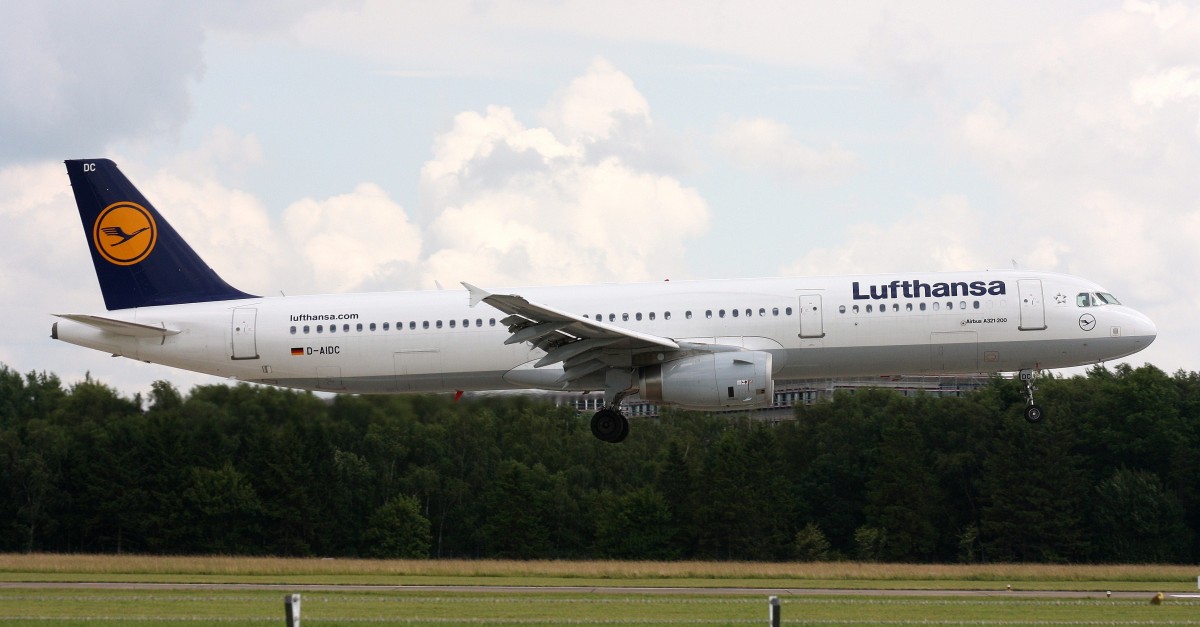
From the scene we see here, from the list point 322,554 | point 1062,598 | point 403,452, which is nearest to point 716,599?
point 1062,598

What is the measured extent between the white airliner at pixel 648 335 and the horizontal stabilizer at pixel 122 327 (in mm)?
51

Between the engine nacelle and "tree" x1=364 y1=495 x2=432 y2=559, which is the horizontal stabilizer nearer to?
the engine nacelle

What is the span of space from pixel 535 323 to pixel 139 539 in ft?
128

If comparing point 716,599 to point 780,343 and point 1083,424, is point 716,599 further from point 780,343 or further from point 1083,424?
point 1083,424

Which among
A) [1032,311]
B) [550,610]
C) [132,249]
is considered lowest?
[550,610]

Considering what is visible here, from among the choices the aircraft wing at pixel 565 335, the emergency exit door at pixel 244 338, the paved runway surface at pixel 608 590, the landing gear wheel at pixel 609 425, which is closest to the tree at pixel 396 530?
the emergency exit door at pixel 244 338

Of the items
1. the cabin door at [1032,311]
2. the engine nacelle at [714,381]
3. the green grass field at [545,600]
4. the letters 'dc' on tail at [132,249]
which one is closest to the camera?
the green grass field at [545,600]

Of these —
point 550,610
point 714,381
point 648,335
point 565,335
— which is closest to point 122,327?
point 565,335

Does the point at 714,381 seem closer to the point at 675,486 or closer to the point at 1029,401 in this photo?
the point at 1029,401

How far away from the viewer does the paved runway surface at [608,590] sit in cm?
2862

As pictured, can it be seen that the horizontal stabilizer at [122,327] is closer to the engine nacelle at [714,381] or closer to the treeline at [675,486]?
the engine nacelle at [714,381]

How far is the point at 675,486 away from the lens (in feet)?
260

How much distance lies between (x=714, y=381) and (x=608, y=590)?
5.79 m

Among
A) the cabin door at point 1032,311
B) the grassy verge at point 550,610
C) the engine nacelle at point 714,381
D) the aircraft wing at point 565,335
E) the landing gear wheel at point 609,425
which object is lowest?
the grassy verge at point 550,610
